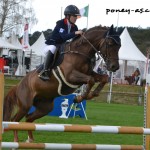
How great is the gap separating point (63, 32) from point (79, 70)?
74 cm

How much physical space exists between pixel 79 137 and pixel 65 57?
247cm

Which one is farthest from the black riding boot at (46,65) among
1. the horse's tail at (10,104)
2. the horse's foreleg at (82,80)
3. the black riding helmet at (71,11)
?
the horse's tail at (10,104)

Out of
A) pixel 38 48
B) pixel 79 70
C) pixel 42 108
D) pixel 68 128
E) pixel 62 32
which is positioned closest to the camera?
pixel 68 128

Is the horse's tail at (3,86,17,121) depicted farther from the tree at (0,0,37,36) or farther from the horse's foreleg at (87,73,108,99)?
the tree at (0,0,37,36)

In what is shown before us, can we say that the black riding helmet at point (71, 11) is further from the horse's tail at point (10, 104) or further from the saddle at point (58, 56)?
the horse's tail at point (10, 104)

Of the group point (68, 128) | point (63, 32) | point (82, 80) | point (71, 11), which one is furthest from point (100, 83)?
point (68, 128)

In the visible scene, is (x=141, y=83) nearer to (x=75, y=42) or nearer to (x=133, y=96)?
(x=133, y=96)

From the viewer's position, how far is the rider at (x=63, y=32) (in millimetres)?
7937

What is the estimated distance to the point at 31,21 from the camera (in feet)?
190

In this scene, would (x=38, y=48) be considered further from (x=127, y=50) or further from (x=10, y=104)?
(x=10, y=104)

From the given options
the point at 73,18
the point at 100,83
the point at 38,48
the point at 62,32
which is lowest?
the point at 100,83

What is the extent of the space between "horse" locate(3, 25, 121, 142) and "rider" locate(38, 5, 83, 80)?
0.14 m

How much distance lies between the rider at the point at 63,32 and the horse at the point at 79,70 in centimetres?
14

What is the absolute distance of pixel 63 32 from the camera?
7961 mm
